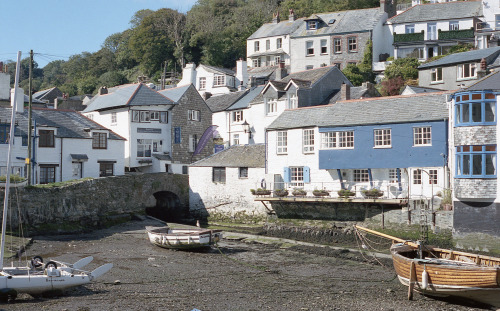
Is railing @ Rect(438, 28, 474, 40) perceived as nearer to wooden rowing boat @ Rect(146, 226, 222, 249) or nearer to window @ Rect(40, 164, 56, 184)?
wooden rowing boat @ Rect(146, 226, 222, 249)

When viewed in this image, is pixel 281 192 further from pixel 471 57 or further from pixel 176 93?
pixel 471 57

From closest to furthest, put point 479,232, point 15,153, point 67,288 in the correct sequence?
point 67,288 → point 479,232 → point 15,153

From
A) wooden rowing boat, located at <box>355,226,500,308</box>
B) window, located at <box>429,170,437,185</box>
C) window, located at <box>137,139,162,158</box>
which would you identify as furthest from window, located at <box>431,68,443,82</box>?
wooden rowing boat, located at <box>355,226,500,308</box>

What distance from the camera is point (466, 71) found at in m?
48.3

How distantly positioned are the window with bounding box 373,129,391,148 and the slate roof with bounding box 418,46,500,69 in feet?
52.0

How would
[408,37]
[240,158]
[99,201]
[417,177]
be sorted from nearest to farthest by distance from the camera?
1. [417,177]
2. [99,201]
3. [240,158]
4. [408,37]

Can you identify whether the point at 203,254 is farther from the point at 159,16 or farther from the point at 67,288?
the point at 159,16

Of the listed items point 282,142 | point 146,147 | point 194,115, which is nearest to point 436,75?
point 282,142

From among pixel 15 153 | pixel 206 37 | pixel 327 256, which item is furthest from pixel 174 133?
pixel 206 37

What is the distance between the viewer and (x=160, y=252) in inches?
1237

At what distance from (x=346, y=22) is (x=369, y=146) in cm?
3366

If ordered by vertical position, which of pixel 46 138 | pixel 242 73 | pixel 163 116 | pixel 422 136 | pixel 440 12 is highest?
pixel 440 12

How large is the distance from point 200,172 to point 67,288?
22861 millimetres

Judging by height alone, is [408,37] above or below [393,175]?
above
